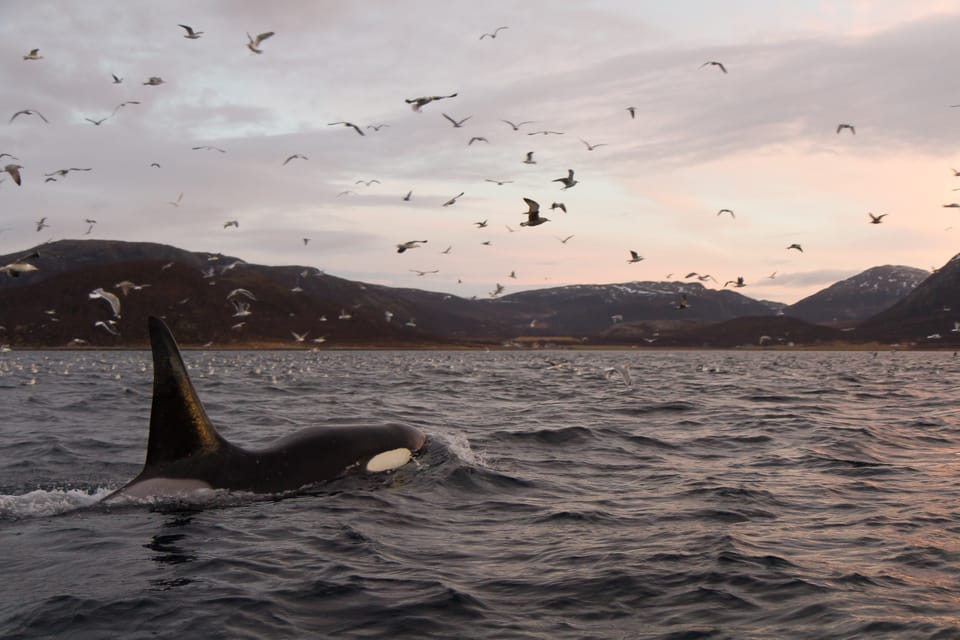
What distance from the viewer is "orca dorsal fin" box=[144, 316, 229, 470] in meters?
10.3

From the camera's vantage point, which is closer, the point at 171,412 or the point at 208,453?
the point at 171,412

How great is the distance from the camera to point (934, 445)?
685 inches

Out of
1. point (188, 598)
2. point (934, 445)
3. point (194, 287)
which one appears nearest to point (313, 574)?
point (188, 598)

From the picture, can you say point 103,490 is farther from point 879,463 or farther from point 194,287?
point 194,287

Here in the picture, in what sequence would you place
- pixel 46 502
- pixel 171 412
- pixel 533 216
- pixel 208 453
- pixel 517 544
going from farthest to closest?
pixel 533 216, pixel 46 502, pixel 208 453, pixel 171 412, pixel 517 544

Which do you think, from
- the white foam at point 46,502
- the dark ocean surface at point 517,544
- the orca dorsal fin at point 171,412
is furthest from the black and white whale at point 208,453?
the white foam at point 46,502

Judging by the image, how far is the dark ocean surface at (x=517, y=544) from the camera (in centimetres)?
686

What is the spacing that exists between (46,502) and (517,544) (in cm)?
687

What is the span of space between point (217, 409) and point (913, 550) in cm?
2143

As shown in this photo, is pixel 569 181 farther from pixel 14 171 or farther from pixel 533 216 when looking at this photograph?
pixel 14 171

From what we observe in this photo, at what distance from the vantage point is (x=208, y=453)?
1119 cm

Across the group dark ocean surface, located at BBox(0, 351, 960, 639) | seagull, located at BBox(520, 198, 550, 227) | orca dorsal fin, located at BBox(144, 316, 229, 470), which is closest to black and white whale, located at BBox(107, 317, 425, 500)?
orca dorsal fin, located at BBox(144, 316, 229, 470)

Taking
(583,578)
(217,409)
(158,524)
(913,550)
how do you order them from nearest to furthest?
(583,578)
(913,550)
(158,524)
(217,409)

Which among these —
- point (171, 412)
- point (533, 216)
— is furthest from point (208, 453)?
point (533, 216)
